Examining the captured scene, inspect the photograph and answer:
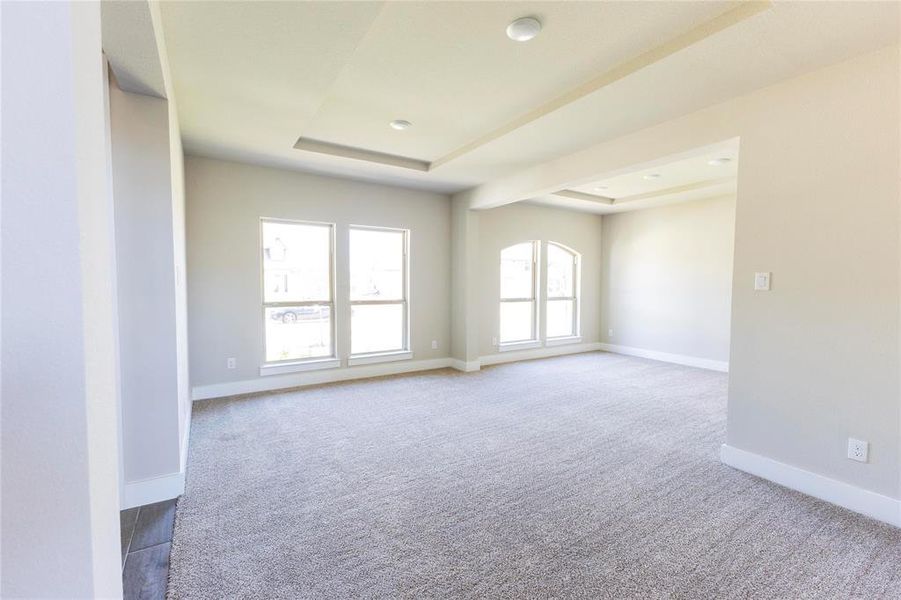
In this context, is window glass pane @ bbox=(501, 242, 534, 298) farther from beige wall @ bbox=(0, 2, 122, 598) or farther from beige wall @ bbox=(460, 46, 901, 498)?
beige wall @ bbox=(0, 2, 122, 598)

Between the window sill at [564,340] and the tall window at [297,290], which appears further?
the window sill at [564,340]

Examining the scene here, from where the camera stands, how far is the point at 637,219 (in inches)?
261

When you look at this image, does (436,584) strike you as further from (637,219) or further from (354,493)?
(637,219)

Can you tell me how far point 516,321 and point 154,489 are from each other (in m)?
5.03

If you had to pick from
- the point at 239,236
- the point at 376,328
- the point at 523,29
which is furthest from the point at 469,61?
the point at 376,328

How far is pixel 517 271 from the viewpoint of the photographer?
6410 millimetres

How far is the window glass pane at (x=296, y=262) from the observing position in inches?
178

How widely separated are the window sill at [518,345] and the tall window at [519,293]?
3.5 inches

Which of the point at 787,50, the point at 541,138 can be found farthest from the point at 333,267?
the point at 787,50

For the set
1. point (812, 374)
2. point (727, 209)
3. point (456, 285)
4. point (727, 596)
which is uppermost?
point (727, 209)

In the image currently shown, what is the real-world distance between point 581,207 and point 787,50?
4.42 meters

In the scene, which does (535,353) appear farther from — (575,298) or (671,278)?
(671,278)

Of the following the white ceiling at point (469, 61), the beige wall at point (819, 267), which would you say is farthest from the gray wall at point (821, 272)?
the white ceiling at point (469, 61)

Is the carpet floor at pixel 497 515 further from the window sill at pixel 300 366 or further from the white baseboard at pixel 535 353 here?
the white baseboard at pixel 535 353
